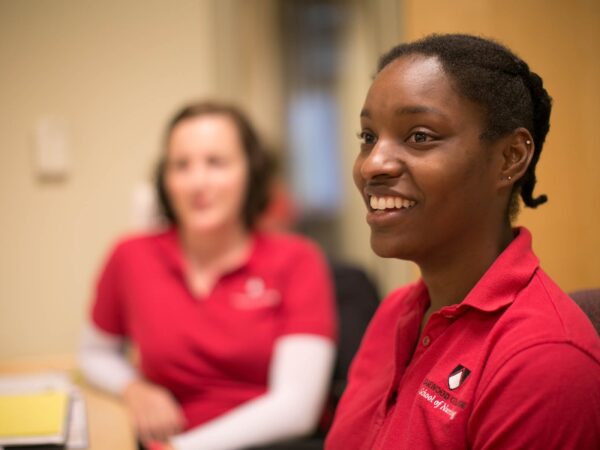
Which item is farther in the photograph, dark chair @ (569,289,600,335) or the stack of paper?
the stack of paper

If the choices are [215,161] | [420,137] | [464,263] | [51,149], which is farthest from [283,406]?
[51,149]

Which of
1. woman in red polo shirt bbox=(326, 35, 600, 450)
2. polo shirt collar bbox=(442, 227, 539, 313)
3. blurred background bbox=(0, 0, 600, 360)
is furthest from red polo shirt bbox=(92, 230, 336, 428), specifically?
polo shirt collar bbox=(442, 227, 539, 313)

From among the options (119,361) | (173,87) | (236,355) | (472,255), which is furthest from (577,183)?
(173,87)

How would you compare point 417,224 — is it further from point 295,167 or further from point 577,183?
point 295,167

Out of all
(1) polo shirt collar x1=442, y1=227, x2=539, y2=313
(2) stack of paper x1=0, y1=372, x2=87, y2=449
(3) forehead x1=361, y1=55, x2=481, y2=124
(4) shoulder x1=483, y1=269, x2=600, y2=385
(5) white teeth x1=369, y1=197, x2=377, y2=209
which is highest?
(3) forehead x1=361, y1=55, x2=481, y2=124

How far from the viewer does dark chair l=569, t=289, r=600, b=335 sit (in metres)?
0.87

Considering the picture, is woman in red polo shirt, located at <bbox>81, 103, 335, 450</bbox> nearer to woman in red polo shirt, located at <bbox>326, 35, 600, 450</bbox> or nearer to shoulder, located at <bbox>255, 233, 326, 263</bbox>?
shoulder, located at <bbox>255, 233, 326, 263</bbox>

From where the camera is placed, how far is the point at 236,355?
1550 mm

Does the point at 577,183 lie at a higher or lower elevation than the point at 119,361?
higher

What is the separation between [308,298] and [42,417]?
25.4 inches

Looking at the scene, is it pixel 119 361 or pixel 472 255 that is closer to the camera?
pixel 472 255

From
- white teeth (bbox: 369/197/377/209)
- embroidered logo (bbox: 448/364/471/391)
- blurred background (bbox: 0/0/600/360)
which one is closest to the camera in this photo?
embroidered logo (bbox: 448/364/471/391)

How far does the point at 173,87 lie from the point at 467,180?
1592 millimetres

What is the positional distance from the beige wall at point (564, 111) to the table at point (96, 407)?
2.90 feet
